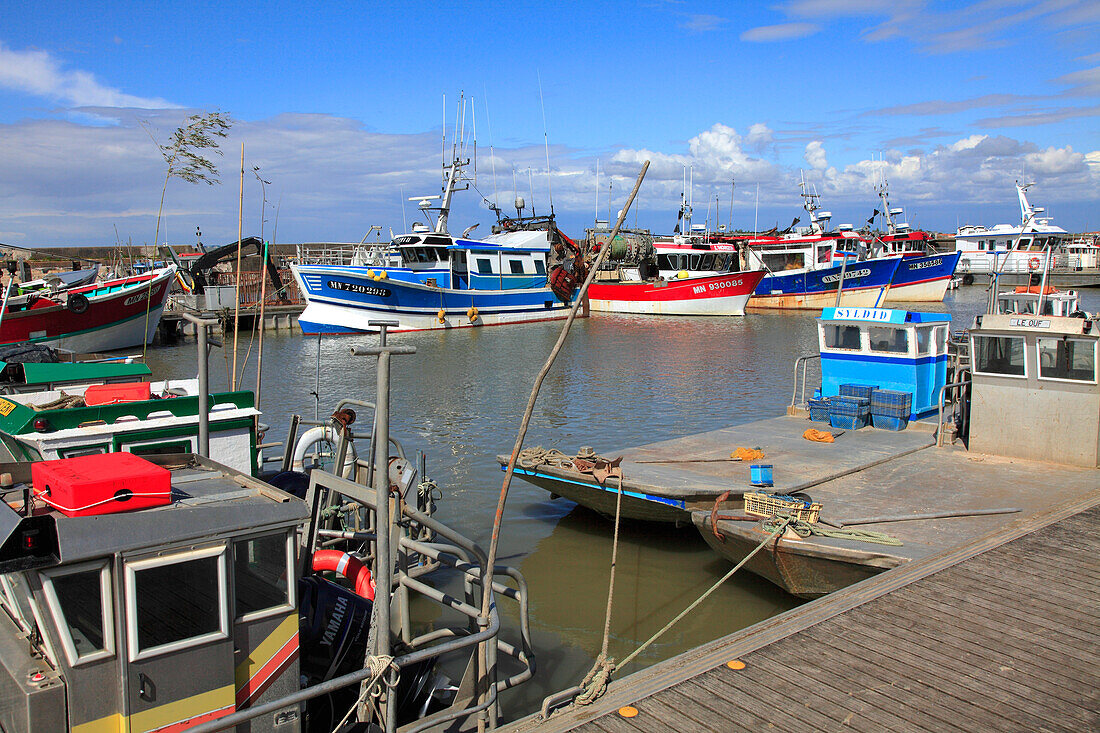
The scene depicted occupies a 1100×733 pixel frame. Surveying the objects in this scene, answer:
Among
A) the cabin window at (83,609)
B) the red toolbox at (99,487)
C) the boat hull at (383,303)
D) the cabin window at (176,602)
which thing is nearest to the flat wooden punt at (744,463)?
the cabin window at (176,602)

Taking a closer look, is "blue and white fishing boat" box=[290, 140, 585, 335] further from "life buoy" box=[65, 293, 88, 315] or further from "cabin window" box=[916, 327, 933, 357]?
"cabin window" box=[916, 327, 933, 357]

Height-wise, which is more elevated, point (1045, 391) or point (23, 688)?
point (1045, 391)

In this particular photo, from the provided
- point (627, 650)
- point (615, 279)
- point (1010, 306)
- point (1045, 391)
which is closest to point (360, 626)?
point (627, 650)

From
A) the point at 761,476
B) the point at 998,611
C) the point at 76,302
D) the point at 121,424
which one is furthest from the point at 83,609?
the point at 76,302

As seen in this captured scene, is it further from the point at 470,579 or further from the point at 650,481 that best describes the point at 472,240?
the point at 470,579

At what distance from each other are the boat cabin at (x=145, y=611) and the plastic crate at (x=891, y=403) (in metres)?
10.4

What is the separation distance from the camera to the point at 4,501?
432 cm

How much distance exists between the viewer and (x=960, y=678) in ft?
15.8

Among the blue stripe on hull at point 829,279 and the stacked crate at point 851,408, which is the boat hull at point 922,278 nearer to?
the blue stripe on hull at point 829,279

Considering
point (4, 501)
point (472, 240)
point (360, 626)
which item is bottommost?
point (360, 626)

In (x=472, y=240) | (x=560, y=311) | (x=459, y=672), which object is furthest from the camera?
(x=560, y=311)

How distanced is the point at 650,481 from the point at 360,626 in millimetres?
4535

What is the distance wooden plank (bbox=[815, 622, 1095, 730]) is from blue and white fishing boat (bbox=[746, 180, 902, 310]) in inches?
1721

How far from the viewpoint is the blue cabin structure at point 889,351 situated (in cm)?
1259
